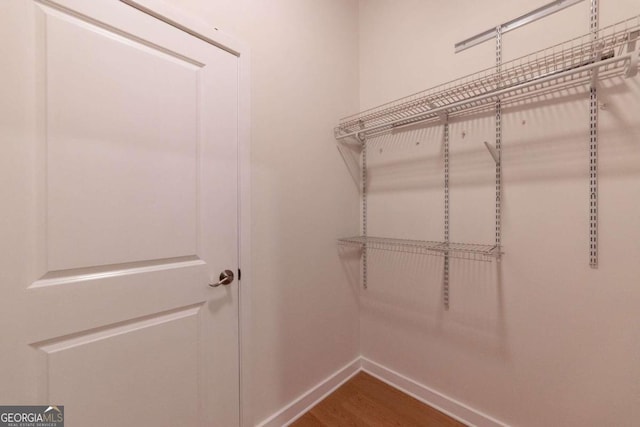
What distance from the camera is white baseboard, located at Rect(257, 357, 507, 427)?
57.8 inches

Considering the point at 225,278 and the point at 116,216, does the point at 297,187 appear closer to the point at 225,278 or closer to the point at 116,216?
the point at 225,278

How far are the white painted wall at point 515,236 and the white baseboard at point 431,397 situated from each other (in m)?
0.04

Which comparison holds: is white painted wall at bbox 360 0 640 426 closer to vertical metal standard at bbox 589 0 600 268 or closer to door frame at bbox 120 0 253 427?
vertical metal standard at bbox 589 0 600 268

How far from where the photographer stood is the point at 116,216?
38.2 inches

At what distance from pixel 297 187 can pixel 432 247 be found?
89 centimetres

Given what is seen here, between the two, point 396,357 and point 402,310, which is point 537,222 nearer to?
point 402,310

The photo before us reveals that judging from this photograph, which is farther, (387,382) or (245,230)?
(387,382)

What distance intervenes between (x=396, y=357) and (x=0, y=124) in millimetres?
2292

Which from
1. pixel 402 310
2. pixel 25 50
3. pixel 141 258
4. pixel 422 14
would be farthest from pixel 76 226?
pixel 422 14

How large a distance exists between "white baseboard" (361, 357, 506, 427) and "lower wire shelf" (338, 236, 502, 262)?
89 cm

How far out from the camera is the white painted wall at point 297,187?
140 centimetres

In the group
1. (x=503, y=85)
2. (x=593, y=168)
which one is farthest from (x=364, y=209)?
(x=593, y=168)

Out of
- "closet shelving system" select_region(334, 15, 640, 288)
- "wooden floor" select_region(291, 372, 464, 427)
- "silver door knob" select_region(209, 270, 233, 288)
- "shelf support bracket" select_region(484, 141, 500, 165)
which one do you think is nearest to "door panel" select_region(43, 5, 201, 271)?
"silver door knob" select_region(209, 270, 233, 288)

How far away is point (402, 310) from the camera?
1.82 metres
